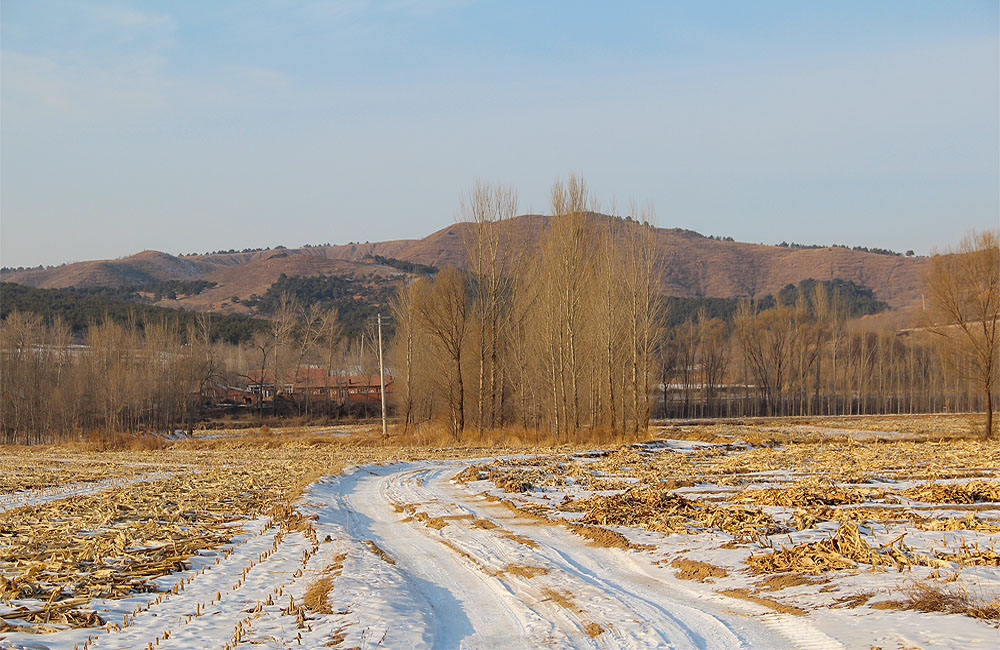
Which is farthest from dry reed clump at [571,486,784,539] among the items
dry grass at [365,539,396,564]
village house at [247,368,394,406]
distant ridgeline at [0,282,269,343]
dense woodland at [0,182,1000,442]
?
distant ridgeline at [0,282,269,343]

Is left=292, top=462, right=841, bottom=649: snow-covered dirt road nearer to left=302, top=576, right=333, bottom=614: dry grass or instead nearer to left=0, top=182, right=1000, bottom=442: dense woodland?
left=302, top=576, right=333, bottom=614: dry grass

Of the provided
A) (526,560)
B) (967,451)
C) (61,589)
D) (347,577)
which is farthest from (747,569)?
(967,451)

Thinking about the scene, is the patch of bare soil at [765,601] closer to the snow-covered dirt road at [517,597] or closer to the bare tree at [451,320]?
the snow-covered dirt road at [517,597]

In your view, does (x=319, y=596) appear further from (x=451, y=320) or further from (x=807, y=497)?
(x=451, y=320)

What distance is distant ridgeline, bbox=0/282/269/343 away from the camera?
11975 centimetres

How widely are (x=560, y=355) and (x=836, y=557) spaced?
3398cm

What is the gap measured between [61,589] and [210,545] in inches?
121

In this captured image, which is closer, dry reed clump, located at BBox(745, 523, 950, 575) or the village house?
dry reed clump, located at BBox(745, 523, 950, 575)

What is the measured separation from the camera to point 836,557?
8188 mm

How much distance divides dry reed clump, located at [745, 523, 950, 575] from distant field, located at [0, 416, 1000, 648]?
27mm

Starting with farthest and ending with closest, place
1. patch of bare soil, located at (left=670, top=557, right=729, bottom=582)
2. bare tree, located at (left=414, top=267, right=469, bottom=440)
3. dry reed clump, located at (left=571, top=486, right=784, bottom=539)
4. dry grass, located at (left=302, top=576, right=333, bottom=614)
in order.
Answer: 1. bare tree, located at (left=414, top=267, right=469, bottom=440)
2. dry reed clump, located at (left=571, top=486, right=784, bottom=539)
3. patch of bare soil, located at (left=670, top=557, right=729, bottom=582)
4. dry grass, located at (left=302, top=576, right=333, bottom=614)

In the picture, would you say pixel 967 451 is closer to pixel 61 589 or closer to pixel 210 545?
pixel 210 545

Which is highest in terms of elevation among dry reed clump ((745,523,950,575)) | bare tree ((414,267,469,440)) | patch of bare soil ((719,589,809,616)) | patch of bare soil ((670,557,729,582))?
bare tree ((414,267,469,440))

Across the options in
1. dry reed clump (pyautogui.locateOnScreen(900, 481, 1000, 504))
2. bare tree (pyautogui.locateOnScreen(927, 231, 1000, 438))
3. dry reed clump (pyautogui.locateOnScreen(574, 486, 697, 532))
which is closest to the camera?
dry reed clump (pyautogui.locateOnScreen(574, 486, 697, 532))
